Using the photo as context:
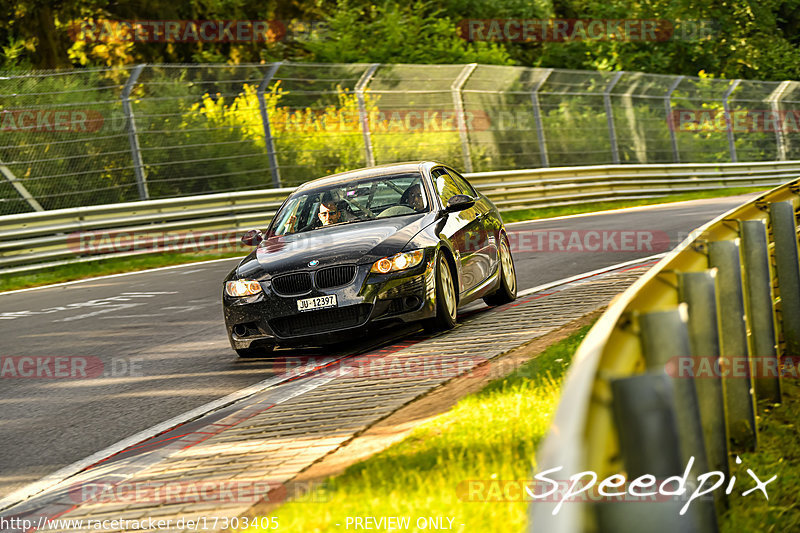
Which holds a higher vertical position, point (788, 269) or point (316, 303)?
point (788, 269)

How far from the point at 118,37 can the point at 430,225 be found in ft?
75.1

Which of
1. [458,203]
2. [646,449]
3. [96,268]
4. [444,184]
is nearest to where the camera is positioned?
[646,449]

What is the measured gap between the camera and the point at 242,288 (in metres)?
9.23

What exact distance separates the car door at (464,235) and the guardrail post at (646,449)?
697 cm

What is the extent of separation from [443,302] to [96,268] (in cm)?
1075

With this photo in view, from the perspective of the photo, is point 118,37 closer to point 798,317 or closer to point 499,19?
point 499,19

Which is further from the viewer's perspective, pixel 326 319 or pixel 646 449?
pixel 326 319

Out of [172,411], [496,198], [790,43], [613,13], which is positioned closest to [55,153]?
[496,198]

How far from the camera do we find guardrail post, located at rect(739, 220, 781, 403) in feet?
18.6

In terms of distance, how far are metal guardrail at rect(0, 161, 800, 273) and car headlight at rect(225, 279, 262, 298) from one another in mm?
9657

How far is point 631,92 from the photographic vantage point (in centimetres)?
3106

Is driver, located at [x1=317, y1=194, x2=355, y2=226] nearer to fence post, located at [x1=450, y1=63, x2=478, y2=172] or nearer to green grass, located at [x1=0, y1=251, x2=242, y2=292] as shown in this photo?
green grass, located at [x1=0, y1=251, x2=242, y2=292]

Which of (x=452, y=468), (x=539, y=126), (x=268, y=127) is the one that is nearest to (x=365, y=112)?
(x=268, y=127)

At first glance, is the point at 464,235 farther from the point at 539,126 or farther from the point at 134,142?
the point at 539,126
